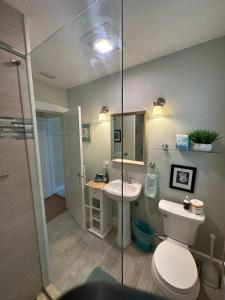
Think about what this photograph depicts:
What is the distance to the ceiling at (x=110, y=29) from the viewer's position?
0.92 m

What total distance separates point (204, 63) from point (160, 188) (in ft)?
4.83

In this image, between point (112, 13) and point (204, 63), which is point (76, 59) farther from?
point (204, 63)

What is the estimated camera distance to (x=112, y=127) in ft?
5.32

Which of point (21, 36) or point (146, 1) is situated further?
point (21, 36)

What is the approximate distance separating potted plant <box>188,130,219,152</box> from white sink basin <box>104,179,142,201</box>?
85 centimetres

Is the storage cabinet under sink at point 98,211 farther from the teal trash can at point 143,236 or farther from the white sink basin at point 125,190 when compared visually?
the teal trash can at point 143,236

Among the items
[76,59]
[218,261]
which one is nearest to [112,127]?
[76,59]

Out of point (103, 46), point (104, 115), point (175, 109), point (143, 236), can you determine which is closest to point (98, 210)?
point (143, 236)

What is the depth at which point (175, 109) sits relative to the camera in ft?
4.97

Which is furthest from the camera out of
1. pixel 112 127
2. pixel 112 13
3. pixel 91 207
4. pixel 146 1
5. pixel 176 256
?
pixel 91 207

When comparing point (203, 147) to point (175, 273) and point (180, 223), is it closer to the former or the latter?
point (180, 223)

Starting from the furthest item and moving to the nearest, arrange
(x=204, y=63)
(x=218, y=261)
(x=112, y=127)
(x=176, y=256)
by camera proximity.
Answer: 1. (x=112, y=127)
2. (x=218, y=261)
3. (x=204, y=63)
4. (x=176, y=256)

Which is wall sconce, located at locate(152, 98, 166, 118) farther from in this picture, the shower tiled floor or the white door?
the shower tiled floor

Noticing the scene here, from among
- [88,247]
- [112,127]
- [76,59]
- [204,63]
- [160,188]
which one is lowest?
[88,247]
